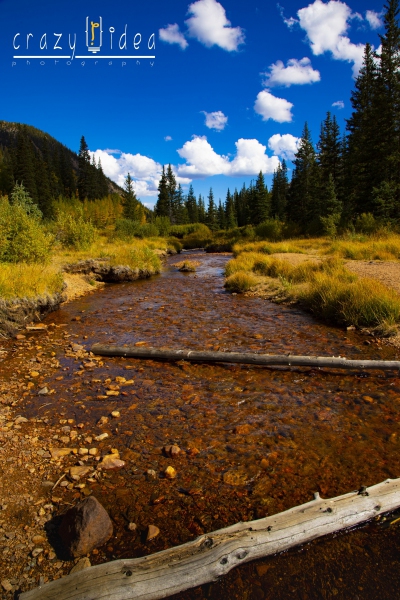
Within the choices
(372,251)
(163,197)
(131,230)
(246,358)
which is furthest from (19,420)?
(163,197)

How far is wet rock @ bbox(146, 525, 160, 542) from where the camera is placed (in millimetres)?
2709

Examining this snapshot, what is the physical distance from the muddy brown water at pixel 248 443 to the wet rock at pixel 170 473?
53 mm

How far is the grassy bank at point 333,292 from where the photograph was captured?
26.2 feet

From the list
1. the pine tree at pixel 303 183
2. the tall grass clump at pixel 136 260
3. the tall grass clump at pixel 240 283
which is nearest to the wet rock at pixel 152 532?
the tall grass clump at pixel 240 283

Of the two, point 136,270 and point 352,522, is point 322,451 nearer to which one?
point 352,522

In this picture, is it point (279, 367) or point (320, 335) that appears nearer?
point (279, 367)

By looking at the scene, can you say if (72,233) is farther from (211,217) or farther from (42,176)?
(211,217)

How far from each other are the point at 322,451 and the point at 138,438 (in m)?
2.21

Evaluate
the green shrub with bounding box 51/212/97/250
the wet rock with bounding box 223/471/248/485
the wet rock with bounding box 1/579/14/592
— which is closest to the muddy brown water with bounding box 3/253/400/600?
the wet rock with bounding box 223/471/248/485

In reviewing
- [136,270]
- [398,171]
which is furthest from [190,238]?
[136,270]

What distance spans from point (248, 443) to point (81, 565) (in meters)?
2.17

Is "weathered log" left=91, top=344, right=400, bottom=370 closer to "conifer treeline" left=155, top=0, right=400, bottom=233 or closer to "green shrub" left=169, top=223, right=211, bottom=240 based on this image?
"conifer treeline" left=155, top=0, right=400, bottom=233

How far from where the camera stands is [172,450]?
380cm

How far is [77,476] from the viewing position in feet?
11.1
